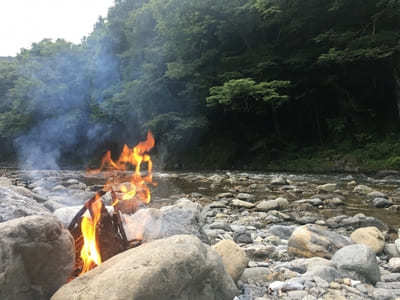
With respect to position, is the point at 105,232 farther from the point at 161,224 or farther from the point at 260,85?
the point at 260,85

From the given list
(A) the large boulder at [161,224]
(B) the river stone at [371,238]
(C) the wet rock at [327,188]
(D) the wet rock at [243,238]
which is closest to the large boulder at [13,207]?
(A) the large boulder at [161,224]

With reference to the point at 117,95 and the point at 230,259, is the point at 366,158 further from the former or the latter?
the point at 117,95

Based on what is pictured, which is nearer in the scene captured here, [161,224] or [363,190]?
[161,224]

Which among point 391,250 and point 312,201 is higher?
point 312,201

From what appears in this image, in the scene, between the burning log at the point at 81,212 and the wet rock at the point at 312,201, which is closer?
the burning log at the point at 81,212

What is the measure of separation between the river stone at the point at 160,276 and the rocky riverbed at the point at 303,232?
0.58m

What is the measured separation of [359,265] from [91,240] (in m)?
2.87

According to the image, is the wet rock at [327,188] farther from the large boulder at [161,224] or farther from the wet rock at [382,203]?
the large boulder at [161,224]

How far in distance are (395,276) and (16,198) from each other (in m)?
4.35

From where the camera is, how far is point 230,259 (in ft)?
11.2

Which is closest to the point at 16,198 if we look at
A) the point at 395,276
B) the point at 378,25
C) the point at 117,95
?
the point at 395,276

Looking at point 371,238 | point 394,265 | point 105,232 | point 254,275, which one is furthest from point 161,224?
point 371,238

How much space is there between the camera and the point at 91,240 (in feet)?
10.5

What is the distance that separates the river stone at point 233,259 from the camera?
3328 mm
